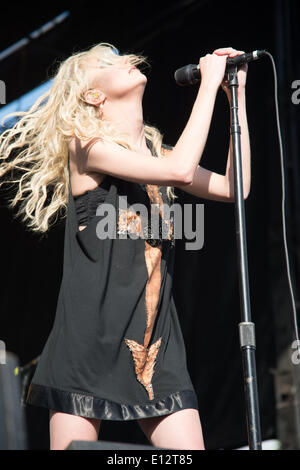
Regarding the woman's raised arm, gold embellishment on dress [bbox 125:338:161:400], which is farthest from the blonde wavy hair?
gold embellishment on dress [bbox 125:338:161:400]

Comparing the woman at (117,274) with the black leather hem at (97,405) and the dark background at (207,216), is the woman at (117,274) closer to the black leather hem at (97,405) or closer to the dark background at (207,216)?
the black leather hem at (97,405)

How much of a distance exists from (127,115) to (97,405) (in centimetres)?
97

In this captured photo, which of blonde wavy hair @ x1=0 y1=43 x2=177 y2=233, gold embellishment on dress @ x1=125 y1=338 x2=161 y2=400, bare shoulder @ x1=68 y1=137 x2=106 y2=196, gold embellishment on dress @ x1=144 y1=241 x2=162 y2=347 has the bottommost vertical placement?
gold embellishment on dress @ x1=125 y1=338 x2=161 y2=400

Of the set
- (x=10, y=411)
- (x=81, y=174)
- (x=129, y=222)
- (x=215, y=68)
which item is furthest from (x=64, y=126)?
(x=10, y=411)

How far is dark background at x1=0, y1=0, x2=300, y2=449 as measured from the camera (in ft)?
14.4

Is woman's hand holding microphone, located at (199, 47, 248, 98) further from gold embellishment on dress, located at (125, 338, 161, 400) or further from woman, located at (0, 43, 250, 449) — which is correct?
gold embellishment on dress, located at (125, 338, 161, 400)

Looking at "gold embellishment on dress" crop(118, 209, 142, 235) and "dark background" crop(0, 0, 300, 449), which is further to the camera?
"dark background" crop(0, 0, 300, 449)

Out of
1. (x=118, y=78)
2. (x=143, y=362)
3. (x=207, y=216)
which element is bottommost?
(x=143, y=362)

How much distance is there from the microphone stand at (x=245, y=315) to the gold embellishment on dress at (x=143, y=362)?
1.07 feet

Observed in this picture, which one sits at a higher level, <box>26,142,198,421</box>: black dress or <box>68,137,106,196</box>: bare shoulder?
<box>68,137,106,196</box>: bare shoulder

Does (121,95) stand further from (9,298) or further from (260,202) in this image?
(260,202)

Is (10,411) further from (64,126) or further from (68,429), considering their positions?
(64,126)

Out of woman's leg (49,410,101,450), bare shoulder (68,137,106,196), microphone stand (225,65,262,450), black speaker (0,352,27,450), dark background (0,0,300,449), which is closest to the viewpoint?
black speaker (0,352,27,450)

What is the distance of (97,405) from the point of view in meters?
2.17
